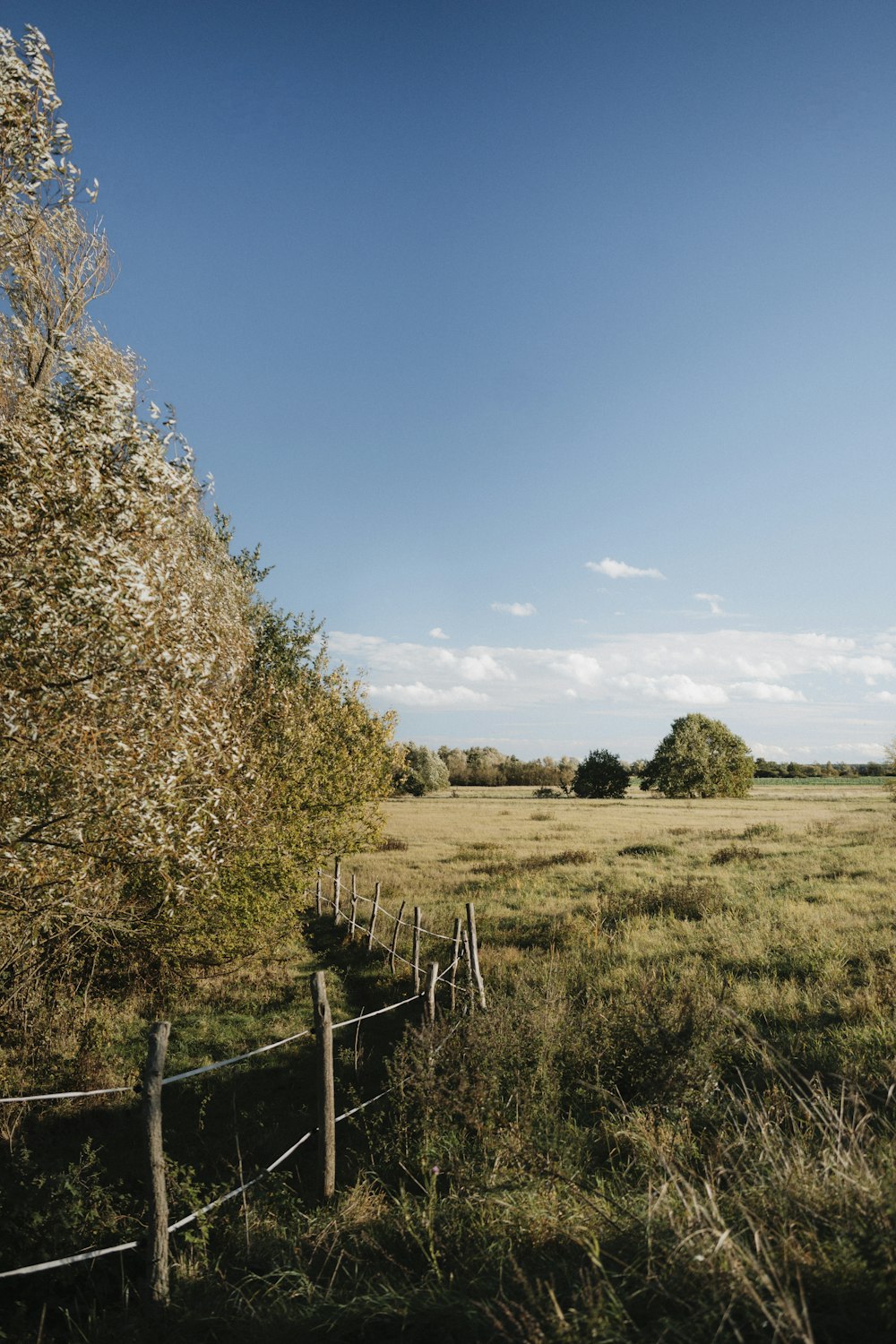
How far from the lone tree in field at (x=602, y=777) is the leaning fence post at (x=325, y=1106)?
277ft

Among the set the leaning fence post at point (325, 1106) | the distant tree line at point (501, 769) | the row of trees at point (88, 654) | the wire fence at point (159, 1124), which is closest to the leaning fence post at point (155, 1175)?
the wire fence at point (159, 1124)

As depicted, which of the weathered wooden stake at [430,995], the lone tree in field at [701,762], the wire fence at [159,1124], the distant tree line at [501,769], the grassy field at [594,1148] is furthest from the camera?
the distant tree line at [501,769]

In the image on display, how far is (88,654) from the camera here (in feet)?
28.6

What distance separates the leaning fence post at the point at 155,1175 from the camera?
227 inches

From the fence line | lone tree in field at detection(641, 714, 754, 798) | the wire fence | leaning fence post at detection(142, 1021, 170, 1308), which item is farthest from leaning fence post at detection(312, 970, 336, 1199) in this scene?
lone tree in field at detection(641, 714, 754, 798)

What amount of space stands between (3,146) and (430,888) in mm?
23711

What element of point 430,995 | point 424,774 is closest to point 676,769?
point 424,774

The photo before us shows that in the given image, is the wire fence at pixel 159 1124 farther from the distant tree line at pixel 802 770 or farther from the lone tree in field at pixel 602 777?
the distant tree line at pixel 802 770

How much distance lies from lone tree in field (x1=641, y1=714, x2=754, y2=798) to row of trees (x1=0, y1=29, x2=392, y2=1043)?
255 ft

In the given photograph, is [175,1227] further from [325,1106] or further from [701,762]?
[701,762]

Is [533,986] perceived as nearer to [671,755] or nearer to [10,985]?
[10,985]

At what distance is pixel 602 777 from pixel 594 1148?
8490cm

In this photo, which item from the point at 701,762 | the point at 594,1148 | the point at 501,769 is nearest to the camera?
the point at 594,1148

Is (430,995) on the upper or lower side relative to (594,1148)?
upper
